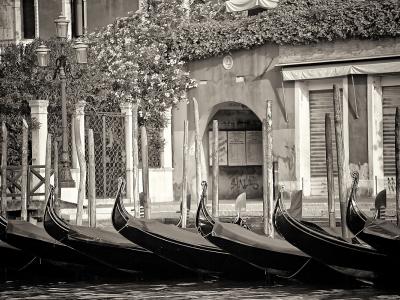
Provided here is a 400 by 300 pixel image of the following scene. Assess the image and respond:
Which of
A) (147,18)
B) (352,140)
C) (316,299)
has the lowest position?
(316,299)

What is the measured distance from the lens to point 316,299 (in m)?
15.5

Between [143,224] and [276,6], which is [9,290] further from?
[276,6]

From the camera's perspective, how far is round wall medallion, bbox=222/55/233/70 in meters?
24.4

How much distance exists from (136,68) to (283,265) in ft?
29.0

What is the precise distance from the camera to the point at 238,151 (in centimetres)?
2525

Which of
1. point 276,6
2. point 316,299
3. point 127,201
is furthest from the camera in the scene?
point 276,6

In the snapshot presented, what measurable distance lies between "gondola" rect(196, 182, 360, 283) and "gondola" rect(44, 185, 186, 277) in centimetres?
102

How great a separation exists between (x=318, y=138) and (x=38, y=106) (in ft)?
15.2

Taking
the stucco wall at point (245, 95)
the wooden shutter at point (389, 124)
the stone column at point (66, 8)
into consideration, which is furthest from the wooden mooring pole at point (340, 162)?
the stone column at point (66, 8)

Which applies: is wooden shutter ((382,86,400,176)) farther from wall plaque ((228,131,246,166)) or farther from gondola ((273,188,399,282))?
gondola ((273,188,399,282))

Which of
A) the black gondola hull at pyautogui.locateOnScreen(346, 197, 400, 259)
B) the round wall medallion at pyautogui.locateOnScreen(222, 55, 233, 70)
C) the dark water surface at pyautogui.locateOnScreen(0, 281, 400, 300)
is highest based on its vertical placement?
the round wall medallion at pyautogui.locateOnScreen(222, 55, 233, 70)

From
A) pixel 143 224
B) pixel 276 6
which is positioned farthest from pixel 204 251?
pixel 276 6

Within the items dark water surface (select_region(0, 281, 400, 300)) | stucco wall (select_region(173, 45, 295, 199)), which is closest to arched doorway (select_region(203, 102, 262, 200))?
stucco wall (select_region(173, 45, 295, 199))

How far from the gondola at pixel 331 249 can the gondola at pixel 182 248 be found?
1.15m
